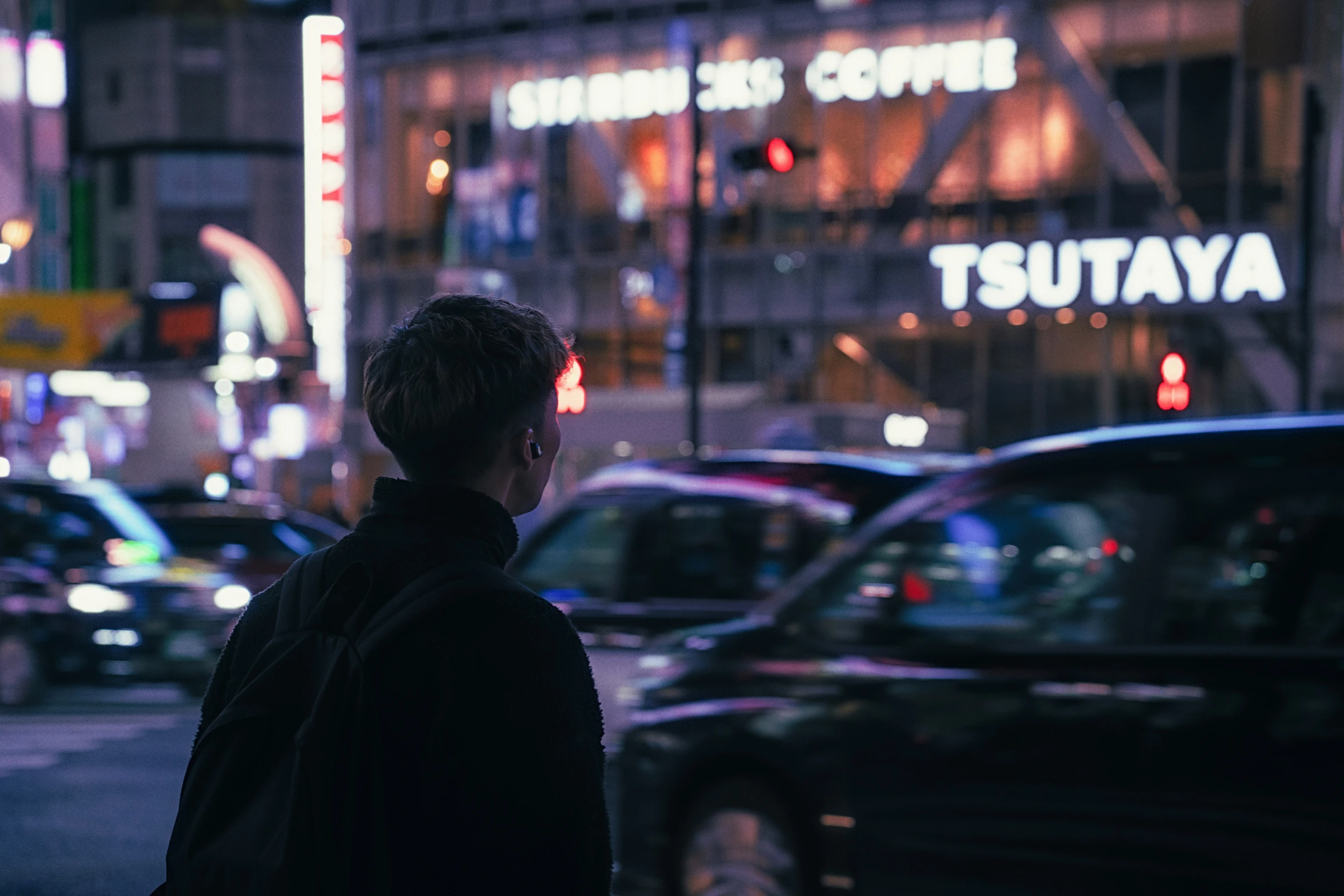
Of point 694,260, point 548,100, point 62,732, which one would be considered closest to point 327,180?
point 548,100

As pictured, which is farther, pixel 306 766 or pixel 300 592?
pixel 300 592

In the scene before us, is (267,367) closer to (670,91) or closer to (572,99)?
(572,99)

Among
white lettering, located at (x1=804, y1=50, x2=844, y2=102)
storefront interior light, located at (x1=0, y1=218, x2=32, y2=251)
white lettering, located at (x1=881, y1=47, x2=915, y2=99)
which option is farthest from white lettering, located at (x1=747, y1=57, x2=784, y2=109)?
storefront interior light, located at (x1=0, y1=218, x2=32, y2=251)

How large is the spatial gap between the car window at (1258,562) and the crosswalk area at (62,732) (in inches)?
323

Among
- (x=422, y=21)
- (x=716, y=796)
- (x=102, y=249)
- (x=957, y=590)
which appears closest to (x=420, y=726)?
(x=957, y=590)

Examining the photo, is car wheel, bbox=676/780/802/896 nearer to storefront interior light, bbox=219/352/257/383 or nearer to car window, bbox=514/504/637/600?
car window, bbox=514/504/637/600

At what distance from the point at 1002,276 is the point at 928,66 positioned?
442cm

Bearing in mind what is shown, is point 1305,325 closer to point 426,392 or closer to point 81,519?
point 81,519

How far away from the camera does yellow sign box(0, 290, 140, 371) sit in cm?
4078

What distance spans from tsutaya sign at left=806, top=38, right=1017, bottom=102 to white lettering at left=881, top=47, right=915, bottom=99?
0.04 feet

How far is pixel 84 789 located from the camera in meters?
9.79

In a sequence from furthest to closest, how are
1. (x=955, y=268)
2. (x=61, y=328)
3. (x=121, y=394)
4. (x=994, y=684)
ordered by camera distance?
(x=121, y=394), (x=61, y=328), (x=955, y=268), (x=994, y=684)

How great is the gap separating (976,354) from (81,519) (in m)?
21.0

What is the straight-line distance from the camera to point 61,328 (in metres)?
41.0
